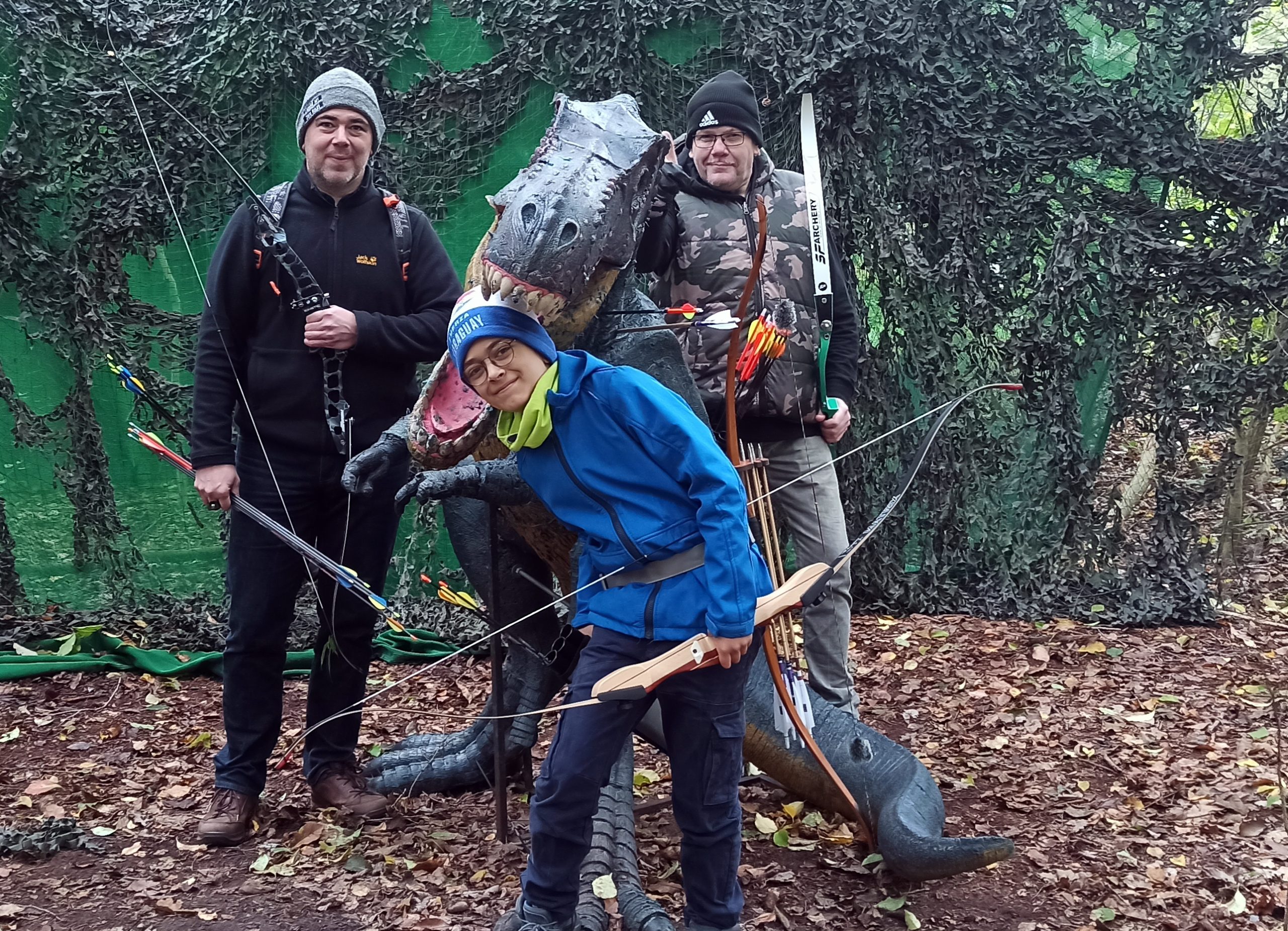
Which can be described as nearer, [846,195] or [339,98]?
[339,98]

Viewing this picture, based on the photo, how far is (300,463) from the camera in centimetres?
326

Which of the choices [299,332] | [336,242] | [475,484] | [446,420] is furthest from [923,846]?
[336,242]

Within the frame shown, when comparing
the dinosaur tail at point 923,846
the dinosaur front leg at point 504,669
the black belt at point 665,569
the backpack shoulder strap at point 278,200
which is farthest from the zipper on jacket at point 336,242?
the dinosaur tail at point 923,846

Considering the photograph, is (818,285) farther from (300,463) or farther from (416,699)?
(416,699)

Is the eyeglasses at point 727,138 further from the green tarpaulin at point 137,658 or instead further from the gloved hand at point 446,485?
the green tarpaulin at point 137,658

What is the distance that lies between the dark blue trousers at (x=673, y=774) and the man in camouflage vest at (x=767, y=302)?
104 centimetres

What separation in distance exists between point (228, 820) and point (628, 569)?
1.73 meters

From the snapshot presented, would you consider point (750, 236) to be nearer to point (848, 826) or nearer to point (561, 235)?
point (561, 235)

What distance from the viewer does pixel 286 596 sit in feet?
10.9

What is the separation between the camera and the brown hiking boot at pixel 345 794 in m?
3.45

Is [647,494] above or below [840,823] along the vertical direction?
above

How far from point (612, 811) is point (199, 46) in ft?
12.6

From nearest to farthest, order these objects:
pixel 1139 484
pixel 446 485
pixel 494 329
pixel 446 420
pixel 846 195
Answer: pixel 494 329 < pixel 446 485 < pixel 446 420 < pixel 846 195 < pixel 1139 484

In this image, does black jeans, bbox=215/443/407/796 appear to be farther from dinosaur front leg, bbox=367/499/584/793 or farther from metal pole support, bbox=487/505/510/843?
metal pole support, bbox=487/505/510/843
